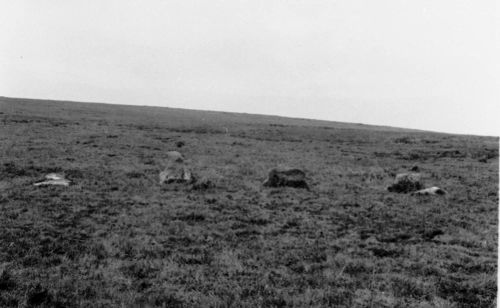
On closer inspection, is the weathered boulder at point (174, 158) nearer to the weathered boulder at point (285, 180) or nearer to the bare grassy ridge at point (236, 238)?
the bare grassy ridge at point (236, 238)

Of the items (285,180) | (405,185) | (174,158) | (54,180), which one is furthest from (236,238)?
(174,158)

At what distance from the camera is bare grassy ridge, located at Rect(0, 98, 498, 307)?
35.6ft

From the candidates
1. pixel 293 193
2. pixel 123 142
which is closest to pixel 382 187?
pixel 293 193

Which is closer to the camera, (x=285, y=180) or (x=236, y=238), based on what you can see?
(x=236, y=238)

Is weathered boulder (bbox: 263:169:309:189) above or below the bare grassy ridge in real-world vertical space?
above

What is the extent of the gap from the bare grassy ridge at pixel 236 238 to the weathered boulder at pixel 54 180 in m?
0.53

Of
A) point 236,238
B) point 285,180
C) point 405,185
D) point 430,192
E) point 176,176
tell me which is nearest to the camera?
point 236,238

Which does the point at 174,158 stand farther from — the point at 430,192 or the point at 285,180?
the point at 430,192

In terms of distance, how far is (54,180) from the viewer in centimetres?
2231

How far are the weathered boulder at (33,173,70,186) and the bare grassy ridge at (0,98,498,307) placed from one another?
53 centimetres

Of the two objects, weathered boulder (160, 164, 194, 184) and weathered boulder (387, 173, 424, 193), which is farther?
weathered boulder (387, 173, 424, 193)

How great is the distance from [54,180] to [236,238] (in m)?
11.6

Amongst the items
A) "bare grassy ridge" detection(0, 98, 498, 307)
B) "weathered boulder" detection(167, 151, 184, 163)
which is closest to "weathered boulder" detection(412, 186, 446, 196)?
"bare grassy ridge" detection(0, 98, 498, 307)

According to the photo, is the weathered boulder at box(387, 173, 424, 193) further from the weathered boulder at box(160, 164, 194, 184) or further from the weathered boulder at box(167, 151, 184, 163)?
the weathered boulder at box(167, 151, 184, 163)
